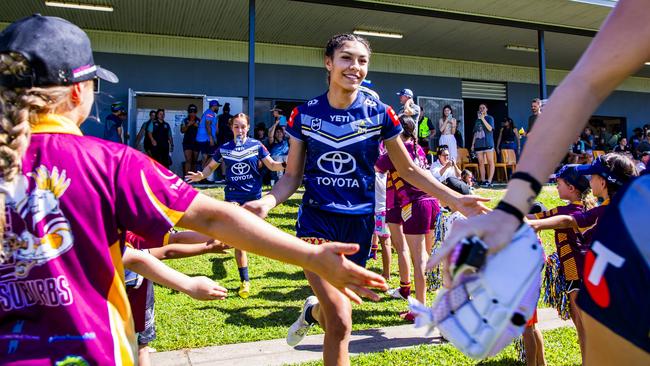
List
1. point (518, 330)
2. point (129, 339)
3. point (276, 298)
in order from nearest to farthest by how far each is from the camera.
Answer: point (518, 330)
point (129, 339)
point (276, 298)

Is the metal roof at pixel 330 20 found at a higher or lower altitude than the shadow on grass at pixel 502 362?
higher

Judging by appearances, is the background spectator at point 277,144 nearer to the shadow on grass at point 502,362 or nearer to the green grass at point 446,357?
the green grass at point 446,357

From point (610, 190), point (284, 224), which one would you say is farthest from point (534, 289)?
point (284, 224)

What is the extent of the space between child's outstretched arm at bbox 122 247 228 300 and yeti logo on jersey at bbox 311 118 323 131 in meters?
1.72

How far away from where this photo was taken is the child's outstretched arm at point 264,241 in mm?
1639

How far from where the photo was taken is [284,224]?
984 cm

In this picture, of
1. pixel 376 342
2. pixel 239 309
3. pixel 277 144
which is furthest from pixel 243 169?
pixel 277 144

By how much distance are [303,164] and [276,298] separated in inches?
125

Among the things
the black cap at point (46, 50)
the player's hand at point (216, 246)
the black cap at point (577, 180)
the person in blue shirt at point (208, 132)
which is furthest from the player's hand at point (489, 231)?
the person in blue shirt at point (208, 132)

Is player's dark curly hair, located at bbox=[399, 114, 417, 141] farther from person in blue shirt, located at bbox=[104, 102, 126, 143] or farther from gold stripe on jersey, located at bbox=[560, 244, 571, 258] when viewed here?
person in blue shirt, located at bbox=[104, 102, 126, 143]

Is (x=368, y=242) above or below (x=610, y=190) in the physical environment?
below

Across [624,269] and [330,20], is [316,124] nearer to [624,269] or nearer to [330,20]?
[624,269]

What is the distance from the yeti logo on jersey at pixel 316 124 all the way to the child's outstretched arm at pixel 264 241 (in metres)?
2.08

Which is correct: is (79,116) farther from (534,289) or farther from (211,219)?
(534,289)
